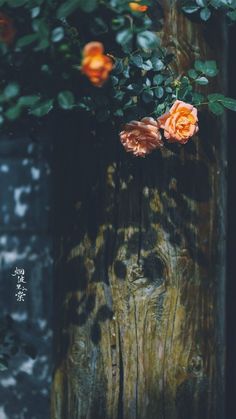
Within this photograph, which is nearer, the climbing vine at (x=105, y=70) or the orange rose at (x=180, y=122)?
the climbing vine at (x=105, y=70)

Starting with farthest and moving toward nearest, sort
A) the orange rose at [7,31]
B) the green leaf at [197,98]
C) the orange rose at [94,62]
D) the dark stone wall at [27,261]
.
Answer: the dark stone wall at [27,261]
the green leaf at [197,98]
the orange rose at [7,31]
the orange rose at [94,62]

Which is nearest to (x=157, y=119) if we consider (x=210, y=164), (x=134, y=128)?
(x=134, y=128)

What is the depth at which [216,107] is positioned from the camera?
266 cm

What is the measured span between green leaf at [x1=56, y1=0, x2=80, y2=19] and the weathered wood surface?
25.4 inches

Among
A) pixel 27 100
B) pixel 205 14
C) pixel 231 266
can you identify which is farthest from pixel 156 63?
pixel 231 266

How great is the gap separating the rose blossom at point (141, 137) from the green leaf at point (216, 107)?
0.64ft

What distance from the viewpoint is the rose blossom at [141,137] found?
2.60 meters

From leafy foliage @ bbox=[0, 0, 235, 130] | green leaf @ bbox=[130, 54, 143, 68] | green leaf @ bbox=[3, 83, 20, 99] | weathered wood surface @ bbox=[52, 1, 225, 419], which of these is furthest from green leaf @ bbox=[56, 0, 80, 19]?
weathered wood surface @ bbox=[52, 1, 225, 419]

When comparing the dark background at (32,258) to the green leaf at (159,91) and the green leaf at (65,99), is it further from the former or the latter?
the green leaf at (65,99)

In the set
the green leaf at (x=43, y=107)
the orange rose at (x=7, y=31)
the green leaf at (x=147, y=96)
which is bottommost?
the green leaf at (x=43, y=107)

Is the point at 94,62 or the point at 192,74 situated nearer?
the point at 94,62

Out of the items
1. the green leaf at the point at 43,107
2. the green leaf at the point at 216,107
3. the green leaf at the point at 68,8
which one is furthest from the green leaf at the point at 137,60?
the green leaf at the point at 68,8

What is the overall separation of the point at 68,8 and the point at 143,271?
942 mm

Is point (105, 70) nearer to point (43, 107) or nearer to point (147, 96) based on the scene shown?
point (43, 107)
